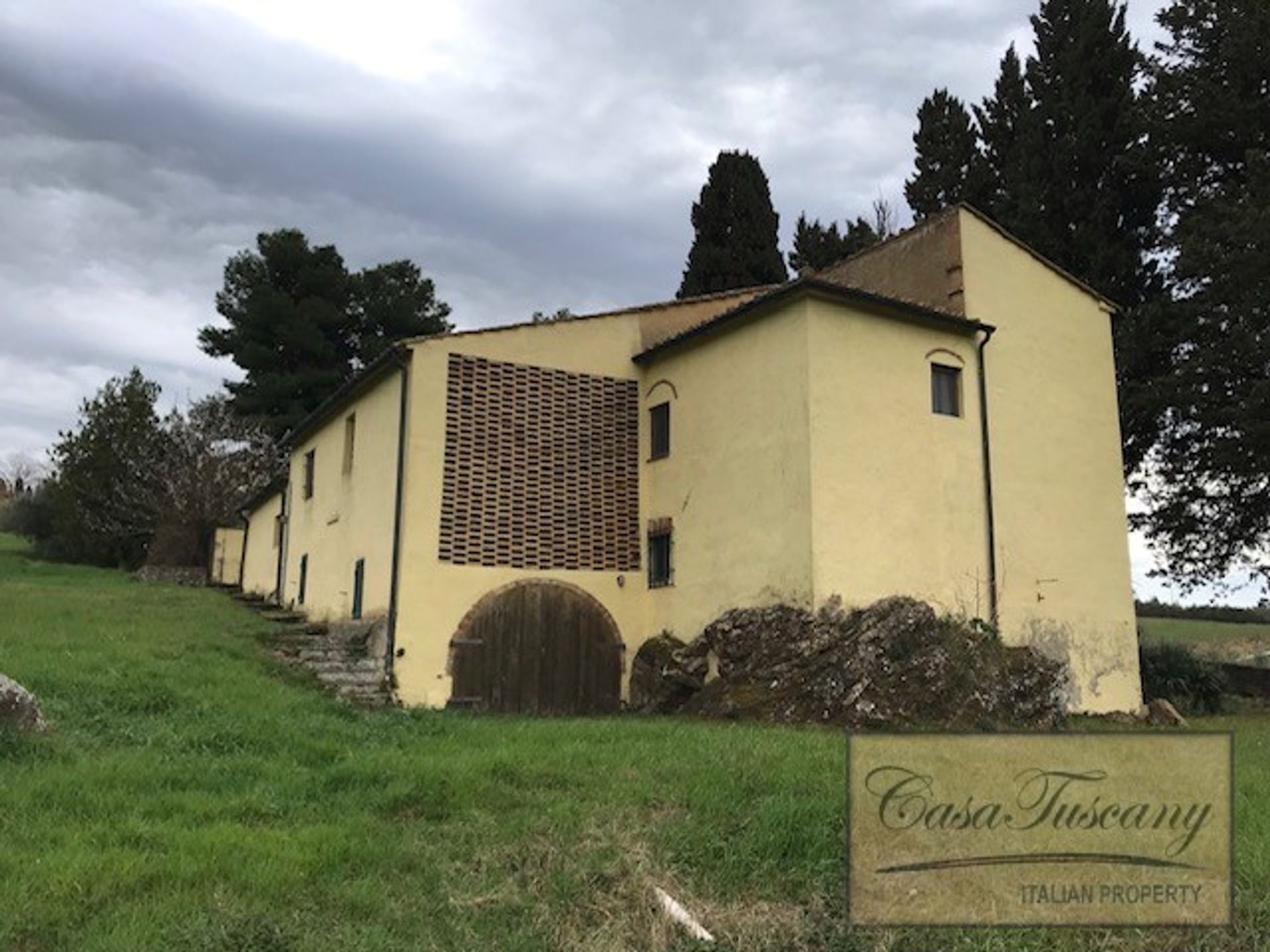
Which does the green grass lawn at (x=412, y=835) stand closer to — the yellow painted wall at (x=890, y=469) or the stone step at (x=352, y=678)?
the stone step at (x=352, y=678)

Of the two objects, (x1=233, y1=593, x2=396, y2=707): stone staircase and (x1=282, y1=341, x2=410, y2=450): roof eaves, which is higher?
(x1=282, y1=341, x2=410, y2=450): roof eaves

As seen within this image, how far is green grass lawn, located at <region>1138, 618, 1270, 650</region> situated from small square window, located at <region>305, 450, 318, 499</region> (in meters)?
22.5

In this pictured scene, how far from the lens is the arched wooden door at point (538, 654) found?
48.5 ft

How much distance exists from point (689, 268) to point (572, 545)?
15.8 m

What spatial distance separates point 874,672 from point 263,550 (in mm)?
18443

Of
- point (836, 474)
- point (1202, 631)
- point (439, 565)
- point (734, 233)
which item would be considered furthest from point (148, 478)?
point (1202, 631)

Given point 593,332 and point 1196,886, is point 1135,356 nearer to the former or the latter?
point 593,332

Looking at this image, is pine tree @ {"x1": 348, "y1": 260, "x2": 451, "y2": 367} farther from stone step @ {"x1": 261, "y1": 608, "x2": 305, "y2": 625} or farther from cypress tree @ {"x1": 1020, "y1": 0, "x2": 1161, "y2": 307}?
cypress tree @ {"x1": 1020, "y1": 0, "x2": 1161, "y2": 307}

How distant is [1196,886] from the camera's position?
5691mm

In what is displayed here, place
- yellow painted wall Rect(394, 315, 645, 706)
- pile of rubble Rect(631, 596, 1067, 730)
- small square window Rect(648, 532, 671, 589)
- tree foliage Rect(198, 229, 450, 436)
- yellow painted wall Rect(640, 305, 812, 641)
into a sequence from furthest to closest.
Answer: tree foliage Rect(198, 229, 450, 436)
small square window Rect(648, 532, 671, 589)
yellow painted wall Rect(394, 315, 645, 706)
yellow painted wall Rect(640, 305, 812, 641)
pile of rubble Rect(631, 596, 1067, 730)

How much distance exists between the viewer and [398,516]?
1461cm

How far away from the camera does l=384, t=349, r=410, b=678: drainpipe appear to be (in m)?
14.2

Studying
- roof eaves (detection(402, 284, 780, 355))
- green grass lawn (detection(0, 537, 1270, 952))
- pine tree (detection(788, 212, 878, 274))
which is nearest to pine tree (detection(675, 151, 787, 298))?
pine tree (detection(788, 212, 878, 274))

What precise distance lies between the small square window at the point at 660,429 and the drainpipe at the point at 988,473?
16.0 ft
